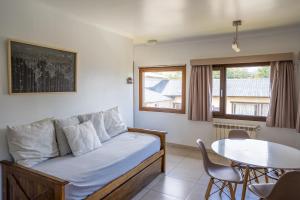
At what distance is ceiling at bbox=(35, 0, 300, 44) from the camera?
2.48m

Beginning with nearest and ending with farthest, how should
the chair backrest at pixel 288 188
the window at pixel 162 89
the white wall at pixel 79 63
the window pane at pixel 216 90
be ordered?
1. the chair backrest at pixel 288 188
2. the white wall at pixel 79 63
3. the window pane at pixel 216 90
4. the window at pixel 162 89

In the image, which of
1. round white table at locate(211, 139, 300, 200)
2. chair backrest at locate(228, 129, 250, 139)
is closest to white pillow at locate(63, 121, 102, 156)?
round white table at locate(211, 139, 300, 200)

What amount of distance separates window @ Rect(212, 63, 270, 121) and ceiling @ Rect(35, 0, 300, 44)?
2.65 feet

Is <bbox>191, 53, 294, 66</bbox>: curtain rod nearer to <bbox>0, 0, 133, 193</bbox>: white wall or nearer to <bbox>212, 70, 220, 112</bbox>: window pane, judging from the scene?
<bbox>212, 70, 220, 112</bbox>: window pane

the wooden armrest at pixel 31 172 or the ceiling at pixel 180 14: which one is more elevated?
the ceiling at pixel 180 14

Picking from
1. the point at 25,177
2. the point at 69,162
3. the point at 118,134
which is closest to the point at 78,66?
the point at 118,134

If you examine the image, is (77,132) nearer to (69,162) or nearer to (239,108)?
(69,162)

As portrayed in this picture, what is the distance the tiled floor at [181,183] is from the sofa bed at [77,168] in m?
0.16

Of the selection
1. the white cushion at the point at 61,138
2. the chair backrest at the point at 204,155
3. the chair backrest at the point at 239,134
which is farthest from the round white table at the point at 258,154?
the white cushion at the point at 61,138

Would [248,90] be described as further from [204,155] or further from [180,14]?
[204,155]

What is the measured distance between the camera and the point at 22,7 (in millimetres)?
2332

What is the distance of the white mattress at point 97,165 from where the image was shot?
1.90 metres

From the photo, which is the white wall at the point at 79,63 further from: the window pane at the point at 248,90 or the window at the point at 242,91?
the window pane at the point at 248,90

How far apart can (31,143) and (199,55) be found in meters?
3.47
